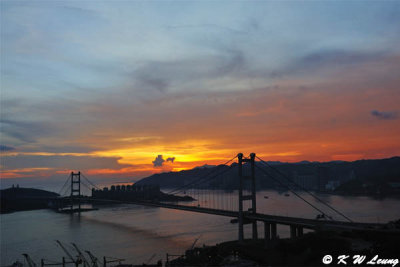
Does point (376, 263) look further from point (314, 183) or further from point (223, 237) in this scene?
point (314, 183)

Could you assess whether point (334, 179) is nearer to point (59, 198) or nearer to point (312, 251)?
point (59, 198)

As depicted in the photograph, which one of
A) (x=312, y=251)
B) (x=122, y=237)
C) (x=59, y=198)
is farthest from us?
(x=59, y=198)

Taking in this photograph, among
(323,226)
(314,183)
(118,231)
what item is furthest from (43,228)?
(314,183)

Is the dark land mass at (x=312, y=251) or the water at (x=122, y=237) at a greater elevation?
the dark land mass at (x=312, y=251)

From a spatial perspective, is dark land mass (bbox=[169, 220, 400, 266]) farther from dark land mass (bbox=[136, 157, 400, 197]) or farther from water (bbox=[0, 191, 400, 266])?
dark land mass (bbox=[136, 157, 400, 197])

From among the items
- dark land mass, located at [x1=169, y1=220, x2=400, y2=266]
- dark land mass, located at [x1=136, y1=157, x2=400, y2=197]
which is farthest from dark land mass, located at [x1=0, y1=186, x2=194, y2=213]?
dark land mass, located at [x1=169, y1=220, x2=400, y2=266]

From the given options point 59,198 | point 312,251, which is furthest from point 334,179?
point 312,251

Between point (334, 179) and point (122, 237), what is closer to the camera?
point (122, 237)

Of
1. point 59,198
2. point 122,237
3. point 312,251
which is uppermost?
point 312,251

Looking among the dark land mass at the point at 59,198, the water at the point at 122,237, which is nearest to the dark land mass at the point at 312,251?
the water at the point at 122,237

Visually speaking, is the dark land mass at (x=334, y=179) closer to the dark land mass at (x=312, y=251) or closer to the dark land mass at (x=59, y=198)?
the dark land mass at (x=59, y=198)
